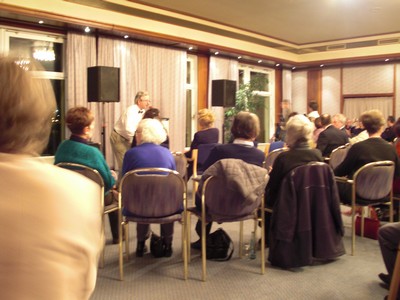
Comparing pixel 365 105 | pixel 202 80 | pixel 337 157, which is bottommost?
pixel 337 157

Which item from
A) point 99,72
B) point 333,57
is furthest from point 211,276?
point 333,57

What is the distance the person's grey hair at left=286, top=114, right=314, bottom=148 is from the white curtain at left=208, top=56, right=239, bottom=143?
6.08m

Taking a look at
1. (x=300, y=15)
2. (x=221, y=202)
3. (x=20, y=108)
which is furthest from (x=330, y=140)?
(x=20, y=108)

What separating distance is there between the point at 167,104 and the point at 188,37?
1.41 meters

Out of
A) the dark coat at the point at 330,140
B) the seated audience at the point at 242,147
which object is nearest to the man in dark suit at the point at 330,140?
the dark coat at the point at 330,140

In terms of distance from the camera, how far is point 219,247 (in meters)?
3.59

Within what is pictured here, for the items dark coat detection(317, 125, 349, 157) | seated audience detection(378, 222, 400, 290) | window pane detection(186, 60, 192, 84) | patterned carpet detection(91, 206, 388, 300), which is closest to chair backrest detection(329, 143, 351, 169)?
dark coat detection(317, 125, 349, 157)

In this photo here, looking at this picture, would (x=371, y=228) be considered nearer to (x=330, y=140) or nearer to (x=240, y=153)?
(x=330, y=140)

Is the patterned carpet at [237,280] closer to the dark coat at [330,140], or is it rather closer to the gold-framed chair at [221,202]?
the gold-framed chair at [221,202]

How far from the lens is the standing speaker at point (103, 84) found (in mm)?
5941

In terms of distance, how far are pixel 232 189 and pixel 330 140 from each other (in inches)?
115

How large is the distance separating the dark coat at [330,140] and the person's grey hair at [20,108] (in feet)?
16.6

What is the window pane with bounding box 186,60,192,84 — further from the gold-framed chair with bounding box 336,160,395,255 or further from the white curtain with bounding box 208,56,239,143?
the gold-framed chair with bounding box 336,160,395,255

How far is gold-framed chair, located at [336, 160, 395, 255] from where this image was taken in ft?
12.2
